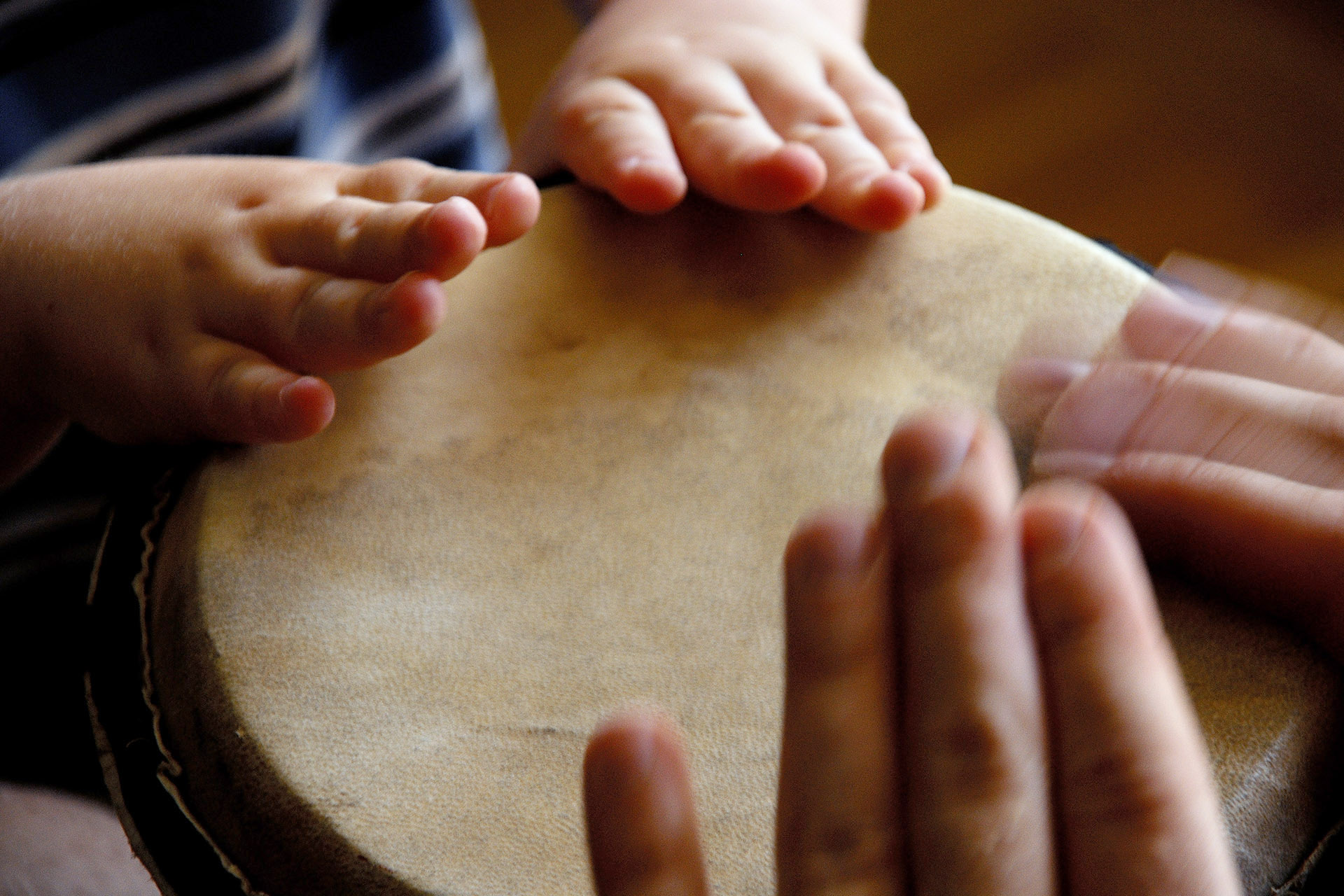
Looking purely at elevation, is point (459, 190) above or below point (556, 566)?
above

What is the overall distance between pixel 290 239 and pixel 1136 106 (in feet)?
4.83

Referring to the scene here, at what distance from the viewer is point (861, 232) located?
0.53 meters

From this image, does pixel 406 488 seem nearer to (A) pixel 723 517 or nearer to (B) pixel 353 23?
Answer: (A) pixel 723 517

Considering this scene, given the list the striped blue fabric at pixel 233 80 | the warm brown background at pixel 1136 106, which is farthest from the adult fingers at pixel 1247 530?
the warm brown background at pixel 1136 106

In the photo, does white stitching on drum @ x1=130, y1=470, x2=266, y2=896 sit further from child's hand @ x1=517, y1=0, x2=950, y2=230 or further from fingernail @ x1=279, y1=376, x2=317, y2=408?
child's hand @ x1=517, y1=0, x2=950, y2=230

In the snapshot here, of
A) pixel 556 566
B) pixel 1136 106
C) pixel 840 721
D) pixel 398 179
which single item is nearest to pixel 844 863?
pixel 840 721

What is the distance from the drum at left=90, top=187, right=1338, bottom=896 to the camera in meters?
0.36

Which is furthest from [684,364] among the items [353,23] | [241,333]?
[353,23]

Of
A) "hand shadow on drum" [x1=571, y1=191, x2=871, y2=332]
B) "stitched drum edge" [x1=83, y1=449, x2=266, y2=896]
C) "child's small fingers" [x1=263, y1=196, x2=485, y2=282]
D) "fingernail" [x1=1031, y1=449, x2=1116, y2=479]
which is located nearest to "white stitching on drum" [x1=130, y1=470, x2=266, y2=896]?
"stitched drum edge" [x1=83, y1=449, x2=266, y2=896]

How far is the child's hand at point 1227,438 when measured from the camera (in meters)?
0.38

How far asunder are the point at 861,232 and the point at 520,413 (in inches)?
7.9

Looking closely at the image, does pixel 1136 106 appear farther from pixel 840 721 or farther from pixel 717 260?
pixel 840 721

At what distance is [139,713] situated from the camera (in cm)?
41

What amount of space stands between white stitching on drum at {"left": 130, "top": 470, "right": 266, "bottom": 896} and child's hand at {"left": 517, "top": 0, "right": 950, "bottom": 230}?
264 mm
